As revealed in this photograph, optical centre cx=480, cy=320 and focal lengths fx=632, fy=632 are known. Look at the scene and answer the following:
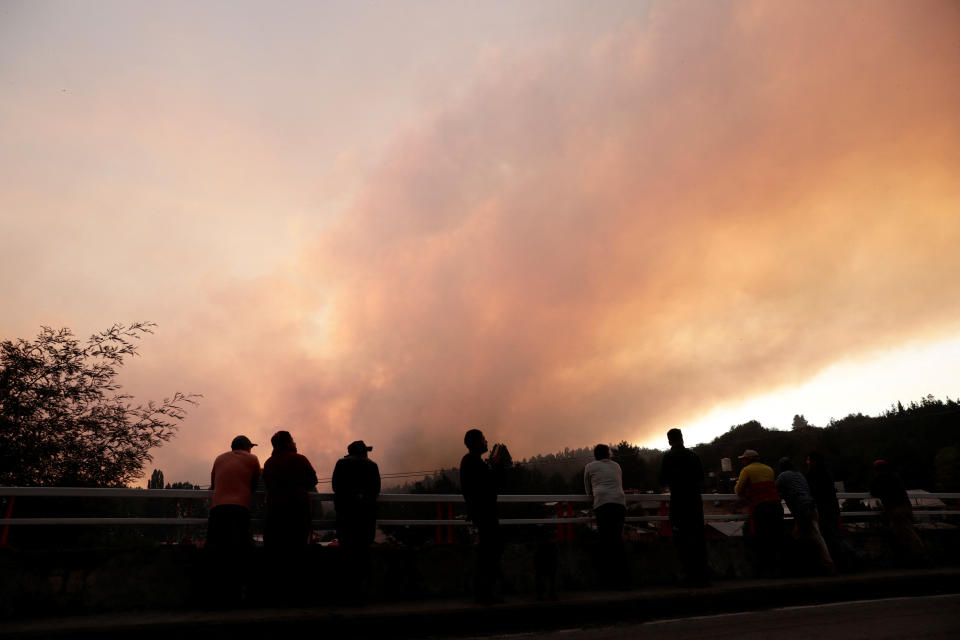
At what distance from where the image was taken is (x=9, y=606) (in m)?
6.09

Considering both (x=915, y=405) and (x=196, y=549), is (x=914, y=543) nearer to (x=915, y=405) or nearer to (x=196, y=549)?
(x=196, y=549)

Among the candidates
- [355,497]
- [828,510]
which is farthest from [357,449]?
[828,510]

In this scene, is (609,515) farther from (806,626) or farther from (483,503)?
(806,626)

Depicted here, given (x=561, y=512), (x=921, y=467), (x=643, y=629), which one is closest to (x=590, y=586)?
(x=561, y=512)

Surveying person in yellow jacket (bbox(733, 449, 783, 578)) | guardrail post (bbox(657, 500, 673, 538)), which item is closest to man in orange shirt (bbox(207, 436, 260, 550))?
guardrail post (bbox(657, 500, 673, 538))

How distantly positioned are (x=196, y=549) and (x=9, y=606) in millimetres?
1670

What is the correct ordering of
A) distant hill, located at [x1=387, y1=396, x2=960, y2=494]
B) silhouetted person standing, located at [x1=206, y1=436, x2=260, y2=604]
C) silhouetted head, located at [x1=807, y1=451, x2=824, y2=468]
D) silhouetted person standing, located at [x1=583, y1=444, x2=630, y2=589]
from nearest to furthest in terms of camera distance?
silhouetted person standing, located at [x1=206, y1=436, x2=260, y2=604] → silhouetted person standing, located at [x1=583, y1=444, x2=630, y2=589] → silhouetted head, located at [x1=807, y1=451, x2=824, y2=468] → distant hill, located at [x1=387, y1=396, x2=960, y2=494]

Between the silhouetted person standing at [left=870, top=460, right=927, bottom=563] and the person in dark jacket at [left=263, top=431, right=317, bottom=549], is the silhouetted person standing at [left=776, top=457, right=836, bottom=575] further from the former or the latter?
the person in dark jacket at [left=263, top=431, right=317, bottom=549]

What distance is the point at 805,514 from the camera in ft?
34.1

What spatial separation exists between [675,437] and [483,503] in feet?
11.2

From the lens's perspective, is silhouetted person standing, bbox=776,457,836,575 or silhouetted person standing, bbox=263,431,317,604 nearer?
silhouetted person standing, bbox=263,431,317,604

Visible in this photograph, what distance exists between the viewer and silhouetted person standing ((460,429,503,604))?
7.34 meters

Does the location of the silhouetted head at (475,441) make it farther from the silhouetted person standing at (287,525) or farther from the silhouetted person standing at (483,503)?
the silhouetted person standing at (287,525)

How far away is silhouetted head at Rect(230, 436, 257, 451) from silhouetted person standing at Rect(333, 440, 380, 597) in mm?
1010
